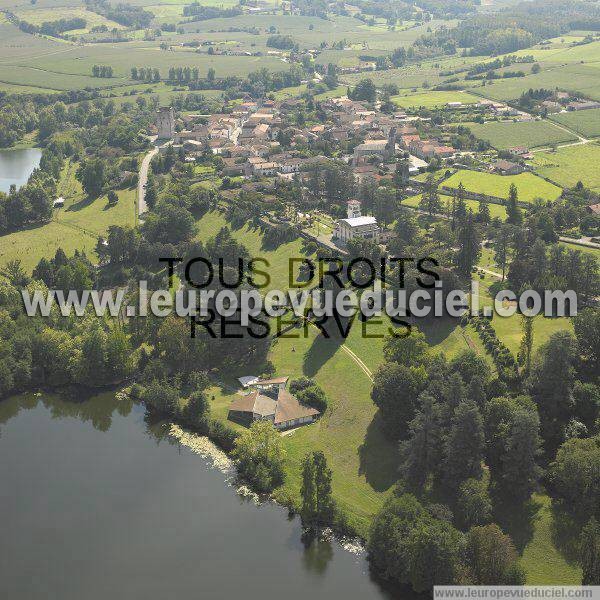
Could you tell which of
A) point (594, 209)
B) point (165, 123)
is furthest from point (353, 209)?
point (165, 123)

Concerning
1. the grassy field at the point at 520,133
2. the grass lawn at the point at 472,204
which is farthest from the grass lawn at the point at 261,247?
the grassy field at the point at 520,133

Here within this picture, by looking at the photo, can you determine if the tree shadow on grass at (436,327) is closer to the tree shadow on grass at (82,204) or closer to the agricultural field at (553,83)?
the tree shadow on grass at (82,204)

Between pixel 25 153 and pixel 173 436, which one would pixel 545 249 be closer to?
pixel 173 436

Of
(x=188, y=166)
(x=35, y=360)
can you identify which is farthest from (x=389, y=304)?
(x=188, y=166)

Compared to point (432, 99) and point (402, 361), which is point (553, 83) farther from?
point (402, 361)

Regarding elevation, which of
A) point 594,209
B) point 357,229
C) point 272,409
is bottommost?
point 272,409

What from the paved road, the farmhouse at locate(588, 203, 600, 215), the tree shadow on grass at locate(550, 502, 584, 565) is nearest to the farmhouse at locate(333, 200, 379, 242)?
the farmhouse at locate(588, 203, 600, 215)
